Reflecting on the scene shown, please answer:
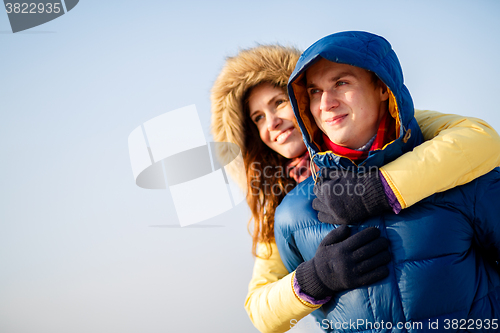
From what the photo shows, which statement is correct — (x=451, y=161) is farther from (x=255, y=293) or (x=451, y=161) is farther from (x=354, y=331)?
(x=255, y=293)

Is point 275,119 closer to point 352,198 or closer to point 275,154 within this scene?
point 275,154

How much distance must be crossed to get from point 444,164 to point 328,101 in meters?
0.54

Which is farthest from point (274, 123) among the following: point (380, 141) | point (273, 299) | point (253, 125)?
point (273, 299)

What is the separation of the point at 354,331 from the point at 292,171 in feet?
3.22

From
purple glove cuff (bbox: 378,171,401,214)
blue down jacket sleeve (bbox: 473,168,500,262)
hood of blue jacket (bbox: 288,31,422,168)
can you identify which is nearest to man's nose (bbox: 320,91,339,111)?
hood of blue jacket (bbox: 288,31,422,168)

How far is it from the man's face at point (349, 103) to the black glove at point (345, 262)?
1.37ft

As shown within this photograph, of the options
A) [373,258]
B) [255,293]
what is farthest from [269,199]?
[373,258]

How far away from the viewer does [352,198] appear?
1406mm

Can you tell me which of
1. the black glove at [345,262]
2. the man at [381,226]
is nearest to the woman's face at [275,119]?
the man at [381,226]

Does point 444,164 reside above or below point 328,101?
below

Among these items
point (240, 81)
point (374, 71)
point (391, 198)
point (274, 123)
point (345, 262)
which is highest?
point (240, 81)

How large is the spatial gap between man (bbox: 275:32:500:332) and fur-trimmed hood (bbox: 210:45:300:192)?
58 cm

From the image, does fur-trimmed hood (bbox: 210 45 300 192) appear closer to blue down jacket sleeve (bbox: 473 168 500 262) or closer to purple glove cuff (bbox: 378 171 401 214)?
purple glove cuff (bbox: 378 171 401 214)

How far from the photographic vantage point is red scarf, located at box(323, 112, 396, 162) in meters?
1.55
